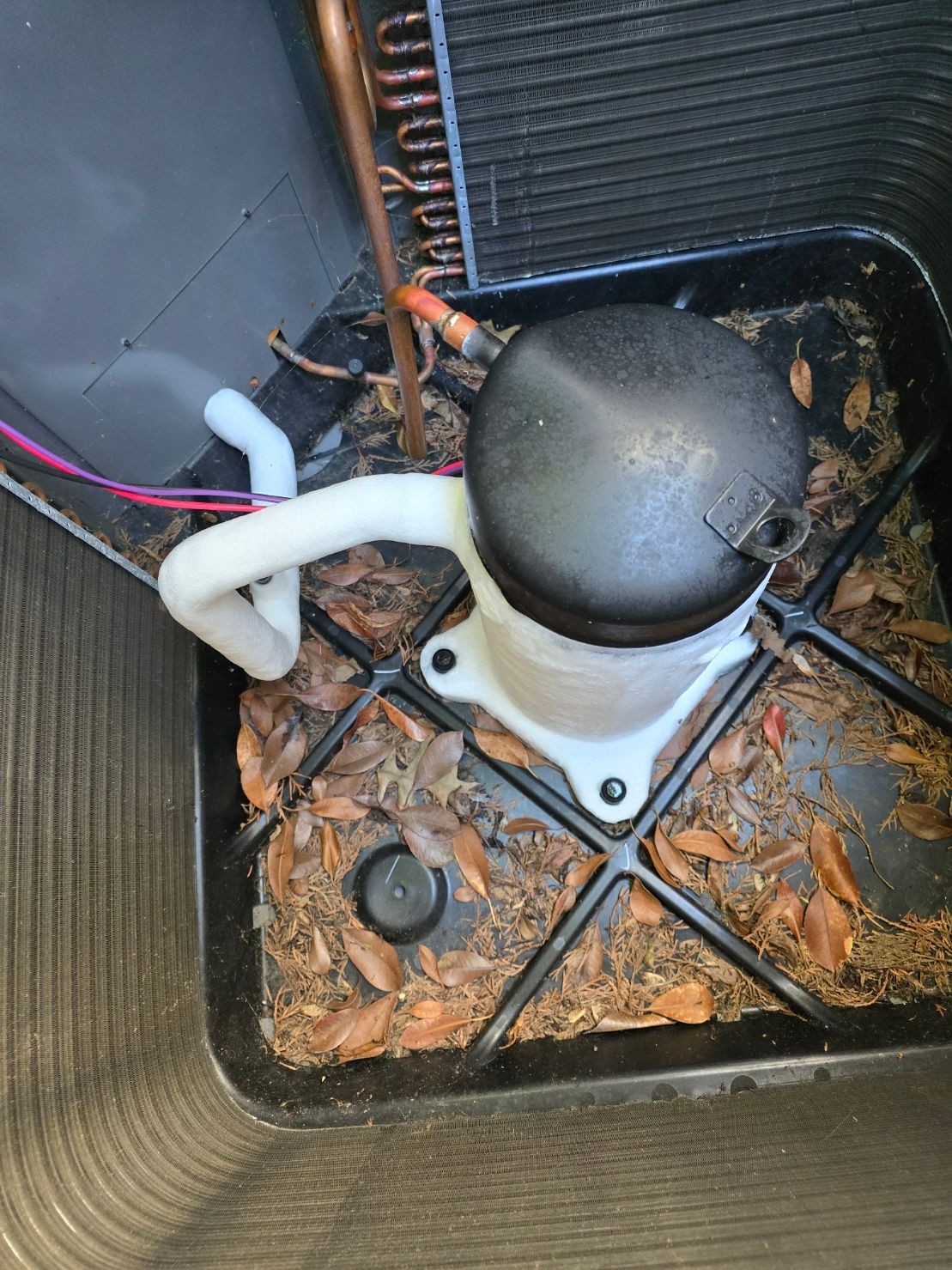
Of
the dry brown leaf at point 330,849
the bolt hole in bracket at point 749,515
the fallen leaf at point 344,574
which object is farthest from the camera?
the fallen leaf at point 344,574

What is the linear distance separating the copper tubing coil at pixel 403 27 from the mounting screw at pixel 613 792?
1004 mm

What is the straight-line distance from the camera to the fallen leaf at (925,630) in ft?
3.86

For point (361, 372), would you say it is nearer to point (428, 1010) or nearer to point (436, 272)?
point (436, 272)

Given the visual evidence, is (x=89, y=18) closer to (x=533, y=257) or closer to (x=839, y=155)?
(x=533, y=257)

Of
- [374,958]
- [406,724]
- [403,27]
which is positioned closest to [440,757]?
[406,724]

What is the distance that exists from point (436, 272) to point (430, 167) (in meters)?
0.15

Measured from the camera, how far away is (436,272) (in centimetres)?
126

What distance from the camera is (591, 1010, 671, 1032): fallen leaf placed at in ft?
3.42

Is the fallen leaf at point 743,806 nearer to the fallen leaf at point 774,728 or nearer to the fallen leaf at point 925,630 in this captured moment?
the fallen leaf at point 774,728

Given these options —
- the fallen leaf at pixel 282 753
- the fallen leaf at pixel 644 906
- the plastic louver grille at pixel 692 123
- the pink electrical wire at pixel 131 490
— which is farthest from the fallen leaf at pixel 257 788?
the plastic louver grille at pixel 692 123

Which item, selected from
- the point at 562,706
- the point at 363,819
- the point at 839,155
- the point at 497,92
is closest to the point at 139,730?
the point at 363,819

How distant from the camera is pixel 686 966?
1084mm

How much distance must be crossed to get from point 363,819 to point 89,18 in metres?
1.00

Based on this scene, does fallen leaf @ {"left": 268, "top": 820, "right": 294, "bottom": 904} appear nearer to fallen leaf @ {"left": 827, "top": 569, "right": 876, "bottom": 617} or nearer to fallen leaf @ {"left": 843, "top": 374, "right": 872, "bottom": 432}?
fallen leaf @ {"left": 827, "top": 569, "right": 876, "bottom": 617}
